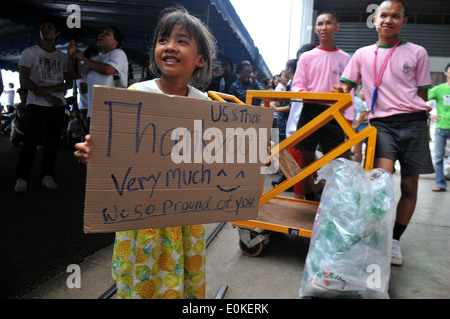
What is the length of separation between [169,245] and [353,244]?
95 cm

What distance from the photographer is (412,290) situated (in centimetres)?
183

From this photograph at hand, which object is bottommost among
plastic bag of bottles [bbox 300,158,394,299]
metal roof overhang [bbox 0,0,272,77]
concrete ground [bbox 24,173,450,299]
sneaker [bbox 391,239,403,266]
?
concrete ground [bbox 24,173,450,299]

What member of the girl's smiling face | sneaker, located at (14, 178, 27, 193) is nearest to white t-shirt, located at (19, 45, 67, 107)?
sneaker, located at (14, 178, 27, 193)

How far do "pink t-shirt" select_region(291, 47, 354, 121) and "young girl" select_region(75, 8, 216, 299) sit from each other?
5.11ft

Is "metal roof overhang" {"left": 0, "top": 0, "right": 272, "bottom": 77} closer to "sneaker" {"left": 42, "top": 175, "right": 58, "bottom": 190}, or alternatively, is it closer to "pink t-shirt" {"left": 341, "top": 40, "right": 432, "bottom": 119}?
"pink t-shirt" {"left": 341, "top": 40, "right": 432, "bottom": 119}

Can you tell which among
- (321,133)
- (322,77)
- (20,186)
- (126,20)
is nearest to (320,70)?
(322,77)

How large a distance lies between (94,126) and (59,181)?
3.56 m

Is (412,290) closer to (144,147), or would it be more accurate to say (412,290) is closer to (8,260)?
(144,147)

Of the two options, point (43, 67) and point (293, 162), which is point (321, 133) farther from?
point (43, 67)

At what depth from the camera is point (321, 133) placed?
104 inches

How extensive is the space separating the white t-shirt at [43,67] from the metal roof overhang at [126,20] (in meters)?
1.75

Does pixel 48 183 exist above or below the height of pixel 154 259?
below

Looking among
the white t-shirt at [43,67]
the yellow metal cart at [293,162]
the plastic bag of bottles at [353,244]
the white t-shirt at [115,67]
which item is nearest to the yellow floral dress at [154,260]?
the plastic bag of bottles at [353,244]

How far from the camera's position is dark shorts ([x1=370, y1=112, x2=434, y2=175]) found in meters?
2.06
